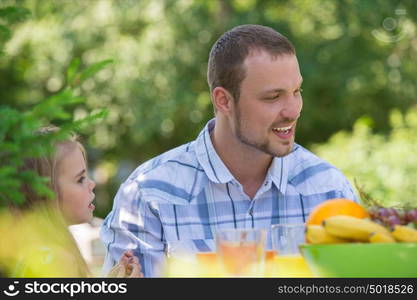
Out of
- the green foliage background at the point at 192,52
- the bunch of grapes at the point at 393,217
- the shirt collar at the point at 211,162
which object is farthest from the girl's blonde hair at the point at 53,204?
the green foliage background at the point at 192,52

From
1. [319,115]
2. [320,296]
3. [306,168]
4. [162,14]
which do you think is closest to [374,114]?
[319,115]

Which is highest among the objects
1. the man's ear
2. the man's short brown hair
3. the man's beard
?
the man's short brown hair

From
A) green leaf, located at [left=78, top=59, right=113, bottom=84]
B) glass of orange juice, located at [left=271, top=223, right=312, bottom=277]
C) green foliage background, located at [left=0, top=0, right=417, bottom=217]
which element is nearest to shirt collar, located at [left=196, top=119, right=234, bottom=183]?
glass of orange juice, located at [left=271, top=223, right=312, bottom=277]

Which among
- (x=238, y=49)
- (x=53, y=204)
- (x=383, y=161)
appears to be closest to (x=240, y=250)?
(x=53, y=204)

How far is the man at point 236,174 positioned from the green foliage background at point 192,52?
9.89m

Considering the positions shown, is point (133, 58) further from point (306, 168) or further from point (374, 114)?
point (306, 168)

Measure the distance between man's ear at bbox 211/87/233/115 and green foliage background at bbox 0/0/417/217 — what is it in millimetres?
9806

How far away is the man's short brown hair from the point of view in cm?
293

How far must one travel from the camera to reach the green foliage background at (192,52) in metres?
13.5

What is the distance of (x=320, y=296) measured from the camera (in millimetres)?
1753

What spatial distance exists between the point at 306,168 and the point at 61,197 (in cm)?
86

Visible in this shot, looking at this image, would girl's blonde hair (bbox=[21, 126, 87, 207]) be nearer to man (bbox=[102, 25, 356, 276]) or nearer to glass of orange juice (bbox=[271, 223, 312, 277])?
man (bbox=[102, 25, 356, 276])

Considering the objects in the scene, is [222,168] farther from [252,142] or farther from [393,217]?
[393,217]

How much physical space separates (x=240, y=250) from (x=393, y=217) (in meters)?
0.34
